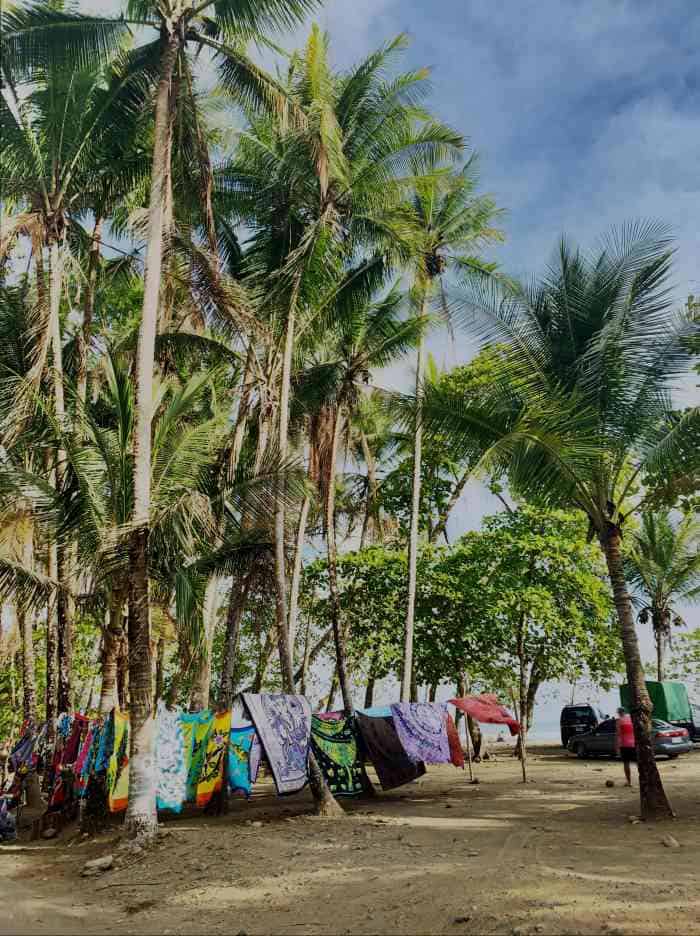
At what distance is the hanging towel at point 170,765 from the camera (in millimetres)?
10938

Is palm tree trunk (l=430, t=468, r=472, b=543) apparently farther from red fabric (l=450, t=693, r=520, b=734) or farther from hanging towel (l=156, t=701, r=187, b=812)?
hanging towel (l=156, t=701, r=187, b=812)

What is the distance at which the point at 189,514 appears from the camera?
32.6 feet

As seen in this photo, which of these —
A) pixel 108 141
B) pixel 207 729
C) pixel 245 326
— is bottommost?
pixel 207 729

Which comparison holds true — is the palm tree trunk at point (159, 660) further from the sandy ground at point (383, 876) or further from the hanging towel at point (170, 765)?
the sandy ground at point (383, 876)

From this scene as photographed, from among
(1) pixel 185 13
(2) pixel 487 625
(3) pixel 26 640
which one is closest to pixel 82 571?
(3) pixel 26 640

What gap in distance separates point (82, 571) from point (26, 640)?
14.9ft

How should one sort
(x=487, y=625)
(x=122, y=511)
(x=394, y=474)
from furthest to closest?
1. (x=394, y=474)
2. (x=487, y=625)
3. (x=122, y=511)

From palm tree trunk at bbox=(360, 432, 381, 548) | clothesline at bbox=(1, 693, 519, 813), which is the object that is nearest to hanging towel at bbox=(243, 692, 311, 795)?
clothesline at bbox=(1, 693, 519, 813)

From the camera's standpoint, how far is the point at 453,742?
14227 mm

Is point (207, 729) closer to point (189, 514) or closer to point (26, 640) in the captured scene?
point (189, 514)

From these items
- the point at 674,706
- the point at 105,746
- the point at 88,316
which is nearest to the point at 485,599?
the point at 674,706

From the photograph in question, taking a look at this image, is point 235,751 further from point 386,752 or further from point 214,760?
point 386,752

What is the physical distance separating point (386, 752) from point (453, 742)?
1.64 m

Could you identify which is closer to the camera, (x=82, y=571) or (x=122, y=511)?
(x=122, y=511)
